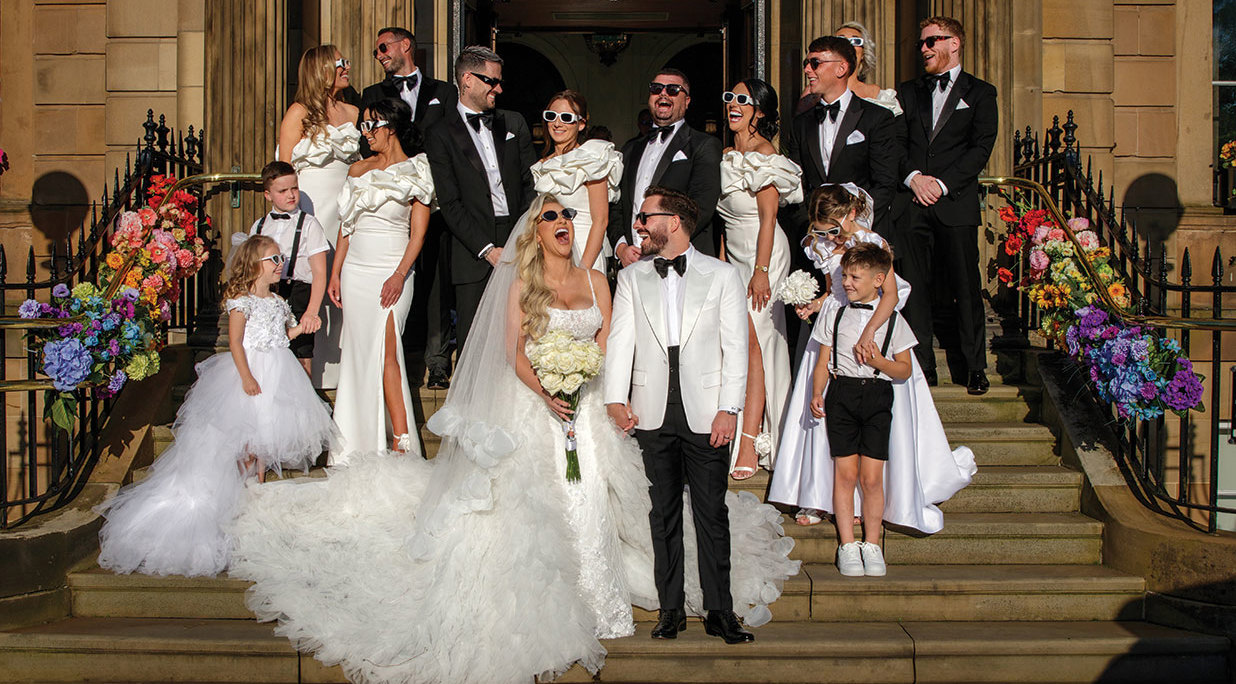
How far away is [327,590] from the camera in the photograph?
17.0 feet

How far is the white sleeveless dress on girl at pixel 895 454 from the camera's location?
593 cm

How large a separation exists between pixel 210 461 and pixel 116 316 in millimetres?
1132

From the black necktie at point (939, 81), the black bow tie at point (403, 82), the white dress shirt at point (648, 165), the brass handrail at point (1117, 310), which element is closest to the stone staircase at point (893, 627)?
the brass handrail at point (1117, 310)

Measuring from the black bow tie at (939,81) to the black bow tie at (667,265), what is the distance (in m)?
3.41

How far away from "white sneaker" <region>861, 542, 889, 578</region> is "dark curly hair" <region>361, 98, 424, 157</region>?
150 inches

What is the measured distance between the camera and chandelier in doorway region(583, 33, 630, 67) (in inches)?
Result: 630

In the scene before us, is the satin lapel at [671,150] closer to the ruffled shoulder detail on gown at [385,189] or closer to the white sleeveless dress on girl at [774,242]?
the white sleeveless dress on girl at [774,242]

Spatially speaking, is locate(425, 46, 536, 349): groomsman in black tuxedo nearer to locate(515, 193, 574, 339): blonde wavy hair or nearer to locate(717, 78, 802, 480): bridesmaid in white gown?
locate(515, 193, 574, 339): blonde wavy hair

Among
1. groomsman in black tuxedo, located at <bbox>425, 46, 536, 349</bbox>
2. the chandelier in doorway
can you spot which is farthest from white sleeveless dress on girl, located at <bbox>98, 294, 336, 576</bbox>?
the chandelier in doorway

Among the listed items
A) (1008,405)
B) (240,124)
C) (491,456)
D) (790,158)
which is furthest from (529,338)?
(240,124)

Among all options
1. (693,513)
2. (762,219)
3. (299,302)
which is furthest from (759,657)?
(299,302)

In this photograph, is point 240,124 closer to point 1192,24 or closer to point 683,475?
point 683,475

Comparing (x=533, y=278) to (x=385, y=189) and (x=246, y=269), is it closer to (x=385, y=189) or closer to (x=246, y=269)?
(x=385, y=189)

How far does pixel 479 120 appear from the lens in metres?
6.85
